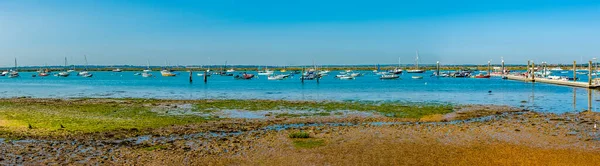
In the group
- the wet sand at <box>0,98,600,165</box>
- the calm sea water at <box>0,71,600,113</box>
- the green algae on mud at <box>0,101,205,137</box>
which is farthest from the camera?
the calm sea water at <box>0,71,600,113</box>

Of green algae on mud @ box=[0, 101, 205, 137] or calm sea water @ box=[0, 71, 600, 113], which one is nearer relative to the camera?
green algae on mud @ box=[0, 101, 205, 137]

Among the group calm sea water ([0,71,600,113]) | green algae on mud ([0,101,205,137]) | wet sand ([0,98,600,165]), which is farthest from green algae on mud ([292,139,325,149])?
calm sea water ([0,71,600,113])

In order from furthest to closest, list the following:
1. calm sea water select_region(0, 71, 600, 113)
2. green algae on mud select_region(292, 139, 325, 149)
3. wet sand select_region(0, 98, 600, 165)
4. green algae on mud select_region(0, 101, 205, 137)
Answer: calm sea water select_region(0, 71, 600, 113) < green algae on mud select_region(0, 101, 205, 137) < green algae on mud select_region(292, 139, 325, 149) < wet sand select_region(0, 98, 600, 165)

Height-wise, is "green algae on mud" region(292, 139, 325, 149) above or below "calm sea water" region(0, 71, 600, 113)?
above

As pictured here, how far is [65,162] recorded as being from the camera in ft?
52.0

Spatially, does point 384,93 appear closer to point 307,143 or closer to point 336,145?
point 307,143

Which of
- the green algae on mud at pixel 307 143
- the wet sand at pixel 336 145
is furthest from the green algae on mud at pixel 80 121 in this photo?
the green algae on mud at pixel 307 143

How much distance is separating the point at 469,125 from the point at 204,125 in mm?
14354

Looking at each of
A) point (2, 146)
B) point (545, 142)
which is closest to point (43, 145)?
point (2, 146)

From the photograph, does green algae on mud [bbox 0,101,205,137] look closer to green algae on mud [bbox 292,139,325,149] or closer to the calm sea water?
green algae on mud [bbox 292,139,325,149]

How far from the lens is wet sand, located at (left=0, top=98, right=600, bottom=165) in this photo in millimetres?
16375

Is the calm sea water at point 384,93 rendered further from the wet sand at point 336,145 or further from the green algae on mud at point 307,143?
the green algae on mud at point 307,143

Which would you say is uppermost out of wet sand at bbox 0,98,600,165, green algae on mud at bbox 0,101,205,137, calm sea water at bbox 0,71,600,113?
green algae on mud at bbox 0,101,205,137

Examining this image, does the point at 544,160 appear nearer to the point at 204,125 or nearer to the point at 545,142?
the point at 545,142
